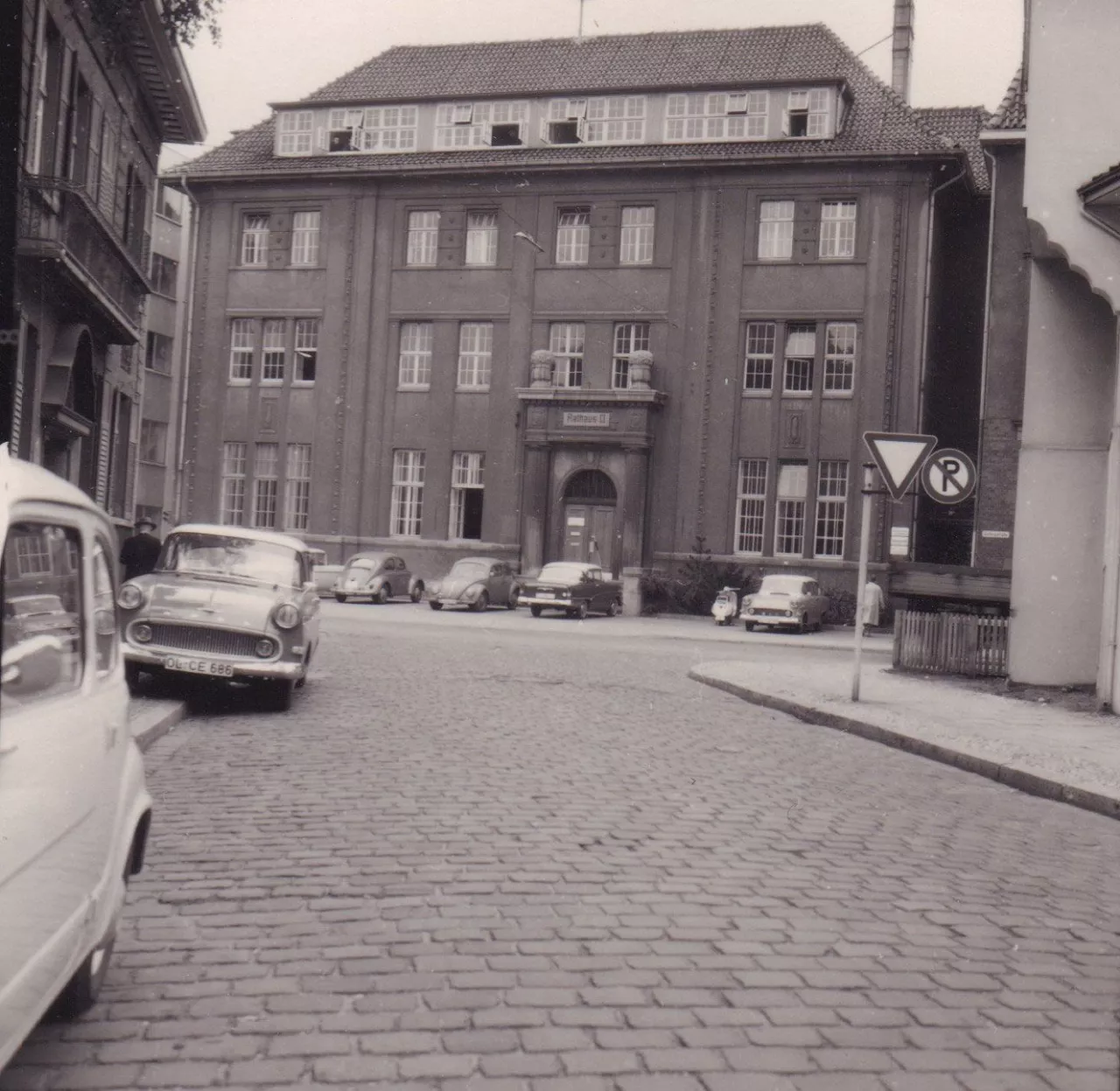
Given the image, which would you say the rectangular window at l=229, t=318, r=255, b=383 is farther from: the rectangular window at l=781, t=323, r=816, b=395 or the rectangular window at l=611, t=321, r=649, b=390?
the rectangular window at l=781, t=323, r=816, b=395

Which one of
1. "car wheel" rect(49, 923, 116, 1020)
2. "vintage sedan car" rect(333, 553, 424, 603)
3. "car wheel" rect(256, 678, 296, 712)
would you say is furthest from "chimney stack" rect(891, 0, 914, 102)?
"car wheel" rect(49, 923, 116, 1020)

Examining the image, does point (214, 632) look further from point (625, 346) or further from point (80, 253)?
point (625, 346)

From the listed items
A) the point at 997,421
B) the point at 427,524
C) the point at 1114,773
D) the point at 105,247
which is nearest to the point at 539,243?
the point at 427,524

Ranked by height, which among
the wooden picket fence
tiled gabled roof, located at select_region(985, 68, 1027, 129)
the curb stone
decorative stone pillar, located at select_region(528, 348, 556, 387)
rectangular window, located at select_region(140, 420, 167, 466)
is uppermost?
tiled gabled roof, located at select_region(985, 68, 1027, 129)

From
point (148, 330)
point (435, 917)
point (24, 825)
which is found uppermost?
point (148, 330)

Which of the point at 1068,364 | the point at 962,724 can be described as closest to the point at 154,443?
the point at 1068,364

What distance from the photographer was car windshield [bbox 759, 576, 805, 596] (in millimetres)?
36969

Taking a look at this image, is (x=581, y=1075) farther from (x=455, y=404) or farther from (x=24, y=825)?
(x=455, y=404)

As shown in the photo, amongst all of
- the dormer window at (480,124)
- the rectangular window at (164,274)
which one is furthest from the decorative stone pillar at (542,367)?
the rectangular window at (164,274)

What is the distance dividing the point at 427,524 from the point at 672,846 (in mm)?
37142

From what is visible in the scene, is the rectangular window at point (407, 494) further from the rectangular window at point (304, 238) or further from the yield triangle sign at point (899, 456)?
→ the yield triangle sign at point (899, 456)

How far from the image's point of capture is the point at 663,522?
42094 mm

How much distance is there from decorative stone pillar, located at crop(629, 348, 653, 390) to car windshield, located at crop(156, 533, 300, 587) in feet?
89.6

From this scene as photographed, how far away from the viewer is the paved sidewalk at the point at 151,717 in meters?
10.7
